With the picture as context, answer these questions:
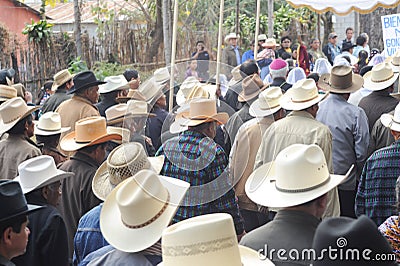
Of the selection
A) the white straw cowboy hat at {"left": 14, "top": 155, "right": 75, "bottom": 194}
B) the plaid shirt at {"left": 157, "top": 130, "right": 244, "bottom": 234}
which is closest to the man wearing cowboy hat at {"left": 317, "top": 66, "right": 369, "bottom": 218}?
the plaid shirt at {"left": 157, "top": 130, "right": 244, "bottom": 234}

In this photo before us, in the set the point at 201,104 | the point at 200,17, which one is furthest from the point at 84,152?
the point at 200,17

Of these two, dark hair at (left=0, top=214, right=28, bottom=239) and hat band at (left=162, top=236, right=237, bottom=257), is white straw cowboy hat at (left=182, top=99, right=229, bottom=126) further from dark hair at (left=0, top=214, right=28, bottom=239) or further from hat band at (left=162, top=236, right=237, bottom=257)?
hat band at (left=162, top=236, right=237, bottom=257)

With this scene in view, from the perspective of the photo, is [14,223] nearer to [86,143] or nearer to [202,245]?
[202,245]

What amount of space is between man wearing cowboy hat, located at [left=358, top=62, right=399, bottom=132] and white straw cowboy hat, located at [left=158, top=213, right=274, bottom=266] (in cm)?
427

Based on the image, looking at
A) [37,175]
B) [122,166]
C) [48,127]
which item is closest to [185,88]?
[122,166]

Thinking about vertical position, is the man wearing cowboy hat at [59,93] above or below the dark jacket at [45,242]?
above

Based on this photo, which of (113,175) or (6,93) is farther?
(6,93)

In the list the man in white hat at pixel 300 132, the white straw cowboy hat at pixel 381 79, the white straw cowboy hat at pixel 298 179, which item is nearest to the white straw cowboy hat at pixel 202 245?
the white straw cowboy hat at pixel 298 179

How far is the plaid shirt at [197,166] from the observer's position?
412 cm

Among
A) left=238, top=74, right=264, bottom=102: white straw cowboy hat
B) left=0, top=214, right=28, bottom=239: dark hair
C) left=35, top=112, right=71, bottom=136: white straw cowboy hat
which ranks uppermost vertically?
left=238, top=74, right=264, bottom=102: white straw cowboy hat

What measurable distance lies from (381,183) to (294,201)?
159 centimetres

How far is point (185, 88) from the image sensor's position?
4.25m

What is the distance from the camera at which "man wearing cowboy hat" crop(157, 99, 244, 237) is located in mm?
4125

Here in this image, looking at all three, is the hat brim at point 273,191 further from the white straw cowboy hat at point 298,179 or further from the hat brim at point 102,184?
the hat brim at point 102,184
